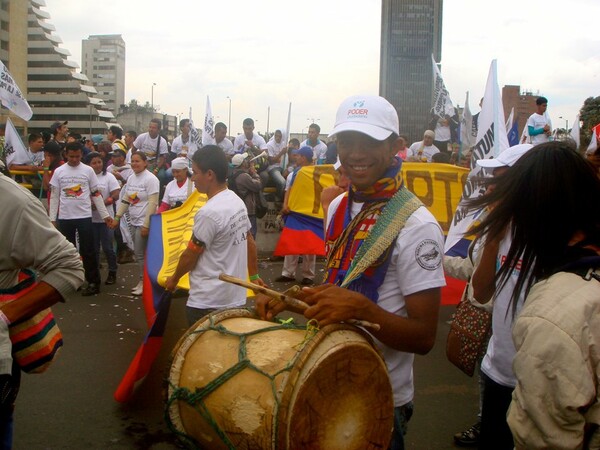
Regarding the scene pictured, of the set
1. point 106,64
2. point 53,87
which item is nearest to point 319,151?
point 53,87

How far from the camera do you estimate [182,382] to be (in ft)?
7.68

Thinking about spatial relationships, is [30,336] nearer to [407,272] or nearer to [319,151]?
[407,272]

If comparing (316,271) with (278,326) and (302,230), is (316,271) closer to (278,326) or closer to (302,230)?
(302,230)

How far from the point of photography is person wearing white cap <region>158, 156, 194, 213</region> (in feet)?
26.8

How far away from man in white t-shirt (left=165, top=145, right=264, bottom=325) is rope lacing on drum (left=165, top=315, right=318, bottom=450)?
2.19 m

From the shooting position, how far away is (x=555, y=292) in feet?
5.69

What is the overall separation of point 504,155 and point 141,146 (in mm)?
11494

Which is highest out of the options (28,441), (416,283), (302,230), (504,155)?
(504,155)

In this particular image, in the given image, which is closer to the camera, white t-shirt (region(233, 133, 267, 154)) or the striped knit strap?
the striped knit strap

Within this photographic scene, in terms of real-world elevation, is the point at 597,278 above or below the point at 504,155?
below

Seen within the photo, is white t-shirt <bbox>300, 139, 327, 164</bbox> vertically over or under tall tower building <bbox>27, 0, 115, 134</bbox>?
under

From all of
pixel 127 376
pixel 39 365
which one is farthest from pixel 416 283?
pixel 127 376

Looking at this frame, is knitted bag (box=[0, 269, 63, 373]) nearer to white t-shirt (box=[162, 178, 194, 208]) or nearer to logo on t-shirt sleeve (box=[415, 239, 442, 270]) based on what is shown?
logo on t-shirt sleeve (box=[415, 239, 442, 270])

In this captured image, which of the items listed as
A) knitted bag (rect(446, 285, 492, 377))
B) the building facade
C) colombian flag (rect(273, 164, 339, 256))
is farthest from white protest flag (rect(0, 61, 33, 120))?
the building facade
